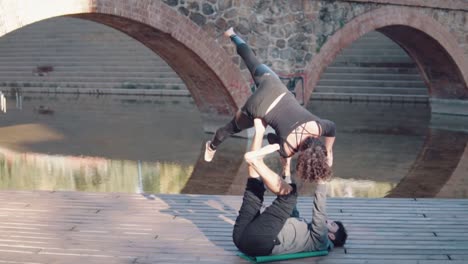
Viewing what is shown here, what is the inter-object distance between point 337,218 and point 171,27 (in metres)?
5.63

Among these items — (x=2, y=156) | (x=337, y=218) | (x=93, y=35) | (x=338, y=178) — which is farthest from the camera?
(x=93, y=35)

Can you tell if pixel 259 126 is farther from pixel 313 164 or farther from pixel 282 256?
pixel 282 256

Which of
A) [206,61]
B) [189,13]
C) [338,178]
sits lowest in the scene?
[338,178]

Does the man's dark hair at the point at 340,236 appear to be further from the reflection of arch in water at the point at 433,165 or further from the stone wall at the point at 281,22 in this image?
the stone wall at the point at 281,22

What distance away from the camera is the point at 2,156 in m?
10.0

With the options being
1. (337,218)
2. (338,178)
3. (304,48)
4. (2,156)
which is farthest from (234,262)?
(304,48)

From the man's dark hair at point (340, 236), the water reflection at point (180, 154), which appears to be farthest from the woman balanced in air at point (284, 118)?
the water reflection at point (180, 154)

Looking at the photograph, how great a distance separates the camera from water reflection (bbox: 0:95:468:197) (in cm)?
823

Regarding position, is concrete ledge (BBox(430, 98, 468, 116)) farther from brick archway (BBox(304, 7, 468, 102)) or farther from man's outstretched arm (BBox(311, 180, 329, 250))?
man's outstretched arm (BBox(311, 180, 329, 250))

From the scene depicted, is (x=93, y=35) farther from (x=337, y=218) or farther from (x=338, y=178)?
(x=337, y=218)

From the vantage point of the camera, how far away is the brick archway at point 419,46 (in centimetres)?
1214

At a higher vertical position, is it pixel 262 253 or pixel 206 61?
pixel 206 61

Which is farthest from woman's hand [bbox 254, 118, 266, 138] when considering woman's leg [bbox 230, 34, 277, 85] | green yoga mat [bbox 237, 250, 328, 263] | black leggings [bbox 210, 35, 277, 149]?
green yoga mat [bbox 237, 250, 328, 263]

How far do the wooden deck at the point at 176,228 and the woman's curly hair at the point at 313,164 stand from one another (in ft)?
2.08
